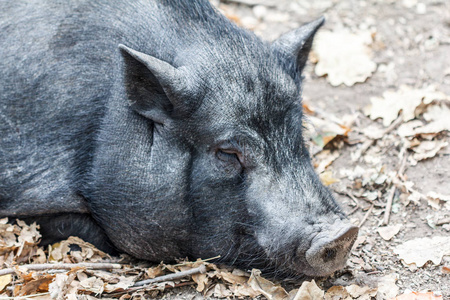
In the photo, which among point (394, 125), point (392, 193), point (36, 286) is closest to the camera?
point (36, 286)

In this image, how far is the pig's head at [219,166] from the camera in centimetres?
464

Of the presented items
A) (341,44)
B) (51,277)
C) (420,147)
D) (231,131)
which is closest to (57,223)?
(51,277)

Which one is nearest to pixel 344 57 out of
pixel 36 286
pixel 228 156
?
pixel 228 156

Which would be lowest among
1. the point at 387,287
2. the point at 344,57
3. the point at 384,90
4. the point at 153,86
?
the point at 387,287

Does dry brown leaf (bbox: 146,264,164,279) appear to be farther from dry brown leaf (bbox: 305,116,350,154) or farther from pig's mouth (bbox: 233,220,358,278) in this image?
dry brown leaf (bbox: 305,116,350,154)

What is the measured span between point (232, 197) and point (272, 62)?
3.74ft

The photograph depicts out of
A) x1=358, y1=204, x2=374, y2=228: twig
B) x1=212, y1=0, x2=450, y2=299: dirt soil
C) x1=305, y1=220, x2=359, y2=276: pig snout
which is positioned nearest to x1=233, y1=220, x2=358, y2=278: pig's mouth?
x1=305, y1=220, x2=359, y2=276: pig snout

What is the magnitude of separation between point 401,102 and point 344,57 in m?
1.31

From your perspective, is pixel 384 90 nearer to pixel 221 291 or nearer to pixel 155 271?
pixel 221 291

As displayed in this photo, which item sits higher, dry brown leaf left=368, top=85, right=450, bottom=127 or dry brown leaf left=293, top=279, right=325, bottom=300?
dry brown leaf left=368, top=85, right=450, bottom=127

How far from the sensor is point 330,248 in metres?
4.42

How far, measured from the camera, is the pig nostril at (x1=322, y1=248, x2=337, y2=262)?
4.46 metres

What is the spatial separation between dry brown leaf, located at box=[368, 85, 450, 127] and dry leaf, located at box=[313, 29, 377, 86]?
0.57 metres

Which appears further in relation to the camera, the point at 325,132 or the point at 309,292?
the point at 325,132
